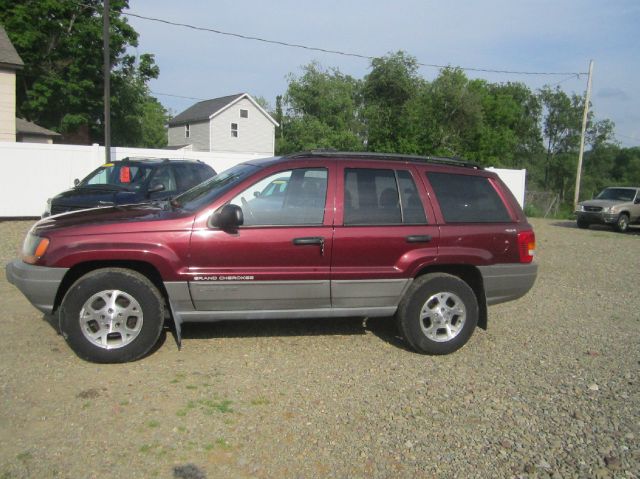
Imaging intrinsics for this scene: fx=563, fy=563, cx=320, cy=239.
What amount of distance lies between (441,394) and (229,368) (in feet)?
5.77

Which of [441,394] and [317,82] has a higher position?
[317,82]

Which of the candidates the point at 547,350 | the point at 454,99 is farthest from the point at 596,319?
the point at 454,99

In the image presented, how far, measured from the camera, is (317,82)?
46406mm

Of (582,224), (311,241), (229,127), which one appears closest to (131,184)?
(311,241)

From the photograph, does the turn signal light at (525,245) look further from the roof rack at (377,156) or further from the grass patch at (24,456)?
the grass patch at (24,456)

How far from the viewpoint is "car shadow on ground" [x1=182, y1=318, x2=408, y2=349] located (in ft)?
18.5

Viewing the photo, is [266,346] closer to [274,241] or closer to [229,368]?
[229,368]

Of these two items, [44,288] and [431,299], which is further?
[431,299]

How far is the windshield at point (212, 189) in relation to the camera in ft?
16.1

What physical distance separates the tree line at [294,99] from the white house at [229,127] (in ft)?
11.5

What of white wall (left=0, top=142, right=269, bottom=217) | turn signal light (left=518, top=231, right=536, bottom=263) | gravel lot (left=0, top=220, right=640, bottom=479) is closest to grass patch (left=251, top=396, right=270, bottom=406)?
gravel lot (left=0, top=220, right=640, bottom=479)

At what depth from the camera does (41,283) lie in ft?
15.0

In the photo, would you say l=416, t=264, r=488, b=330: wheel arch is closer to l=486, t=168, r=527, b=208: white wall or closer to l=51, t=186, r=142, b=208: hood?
l=51, t=186, r=142, b=208: hood

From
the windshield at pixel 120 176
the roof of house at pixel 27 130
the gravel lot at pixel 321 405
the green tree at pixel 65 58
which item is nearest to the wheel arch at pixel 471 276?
the gravel lot at pixel 321 405
